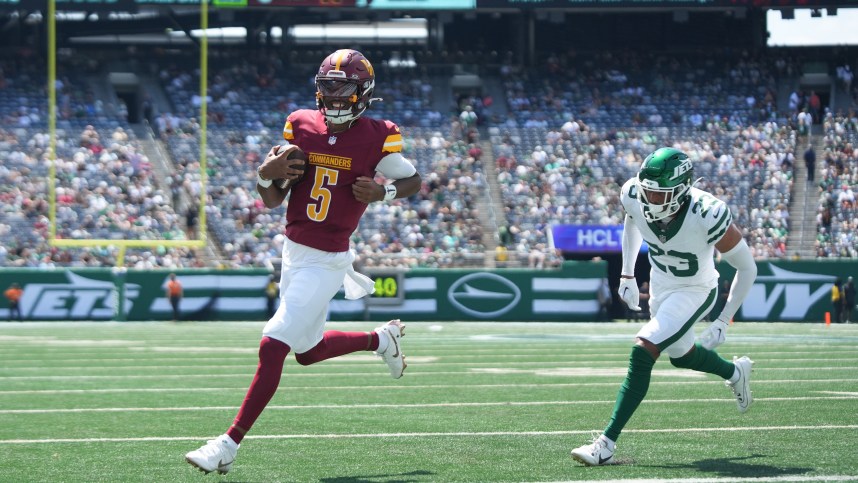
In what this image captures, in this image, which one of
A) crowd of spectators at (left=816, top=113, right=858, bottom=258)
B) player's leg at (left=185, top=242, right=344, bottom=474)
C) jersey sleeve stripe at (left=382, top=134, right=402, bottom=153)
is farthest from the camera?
crowd of spectators at (left=816, top=113, right=858, bottom=258)

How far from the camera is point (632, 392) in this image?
624 cm

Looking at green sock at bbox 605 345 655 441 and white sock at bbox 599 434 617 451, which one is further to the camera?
green sock at bbox 605 345 655 441

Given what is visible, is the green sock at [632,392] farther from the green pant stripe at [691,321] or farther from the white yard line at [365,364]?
the white yard line at [365,364]

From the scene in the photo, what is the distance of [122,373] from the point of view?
38.7ft

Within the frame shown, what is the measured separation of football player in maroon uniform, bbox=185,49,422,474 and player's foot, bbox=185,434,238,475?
54cm

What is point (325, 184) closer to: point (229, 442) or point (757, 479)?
point (229, 442)

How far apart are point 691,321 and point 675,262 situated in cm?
33

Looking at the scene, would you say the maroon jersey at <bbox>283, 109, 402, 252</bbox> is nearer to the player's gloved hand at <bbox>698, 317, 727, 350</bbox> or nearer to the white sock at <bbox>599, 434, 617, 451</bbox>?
the white sock at <bbox>599, 434, 617, 451</bbox>

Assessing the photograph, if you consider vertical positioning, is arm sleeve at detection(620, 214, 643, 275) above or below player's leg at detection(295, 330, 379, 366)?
above

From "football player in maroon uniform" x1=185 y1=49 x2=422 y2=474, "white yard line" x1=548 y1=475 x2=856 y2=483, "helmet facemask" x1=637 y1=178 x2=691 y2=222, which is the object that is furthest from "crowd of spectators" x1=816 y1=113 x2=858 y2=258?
"white yard line" x1=548 y1=475 x2=856 y2=483

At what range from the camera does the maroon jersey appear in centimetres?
620

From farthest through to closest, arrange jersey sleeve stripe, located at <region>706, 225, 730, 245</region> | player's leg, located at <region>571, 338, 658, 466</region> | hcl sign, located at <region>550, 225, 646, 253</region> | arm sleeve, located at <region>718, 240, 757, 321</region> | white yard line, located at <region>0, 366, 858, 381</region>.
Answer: hcl sign, located at <region>550, 225, 646, 253</region>
white yard line, located at <region>0, 366, 858, 381</region>
arm sleeve, located at <region>718, 240, 757, 321</region>
jersey sleeve stripe, located at <region>706, 225, 730, 245</region>
player's leg, located at <region>571, 338, 658, 466</region>

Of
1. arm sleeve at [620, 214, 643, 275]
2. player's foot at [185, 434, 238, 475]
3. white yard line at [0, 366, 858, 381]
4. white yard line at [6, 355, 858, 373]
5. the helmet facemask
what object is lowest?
white yard line at [6, 355, 858, 373]

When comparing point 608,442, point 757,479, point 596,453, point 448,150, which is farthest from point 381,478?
point 448,150
